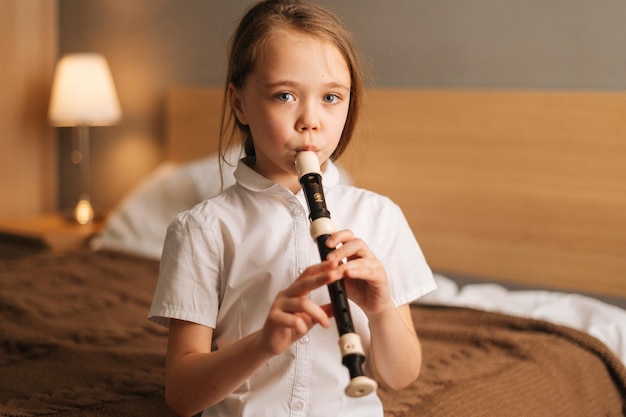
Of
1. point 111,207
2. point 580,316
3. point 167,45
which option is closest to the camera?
point 580,316

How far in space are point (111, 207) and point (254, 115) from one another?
275cm

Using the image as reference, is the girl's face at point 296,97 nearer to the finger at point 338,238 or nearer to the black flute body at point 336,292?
the black flute body at point 336,292

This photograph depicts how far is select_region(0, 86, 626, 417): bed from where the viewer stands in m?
1.54

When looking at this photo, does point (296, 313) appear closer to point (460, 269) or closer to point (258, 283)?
point (258, 283)

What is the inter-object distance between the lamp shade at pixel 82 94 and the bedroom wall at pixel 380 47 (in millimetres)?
219

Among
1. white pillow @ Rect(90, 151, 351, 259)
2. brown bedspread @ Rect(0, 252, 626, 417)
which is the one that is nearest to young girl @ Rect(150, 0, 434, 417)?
brown bedspread @ Rect(0, 252, 626, 417)

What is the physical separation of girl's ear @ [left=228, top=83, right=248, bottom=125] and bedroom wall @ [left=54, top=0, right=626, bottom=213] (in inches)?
31.9

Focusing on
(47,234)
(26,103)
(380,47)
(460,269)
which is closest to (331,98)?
(460,269)

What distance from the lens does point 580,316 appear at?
196 cm

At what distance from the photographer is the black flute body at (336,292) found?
88 cm

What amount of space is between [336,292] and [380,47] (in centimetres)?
190

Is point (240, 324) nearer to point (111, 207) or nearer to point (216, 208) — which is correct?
point (216, 208)

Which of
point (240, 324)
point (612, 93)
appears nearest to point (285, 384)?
point (240, 324)

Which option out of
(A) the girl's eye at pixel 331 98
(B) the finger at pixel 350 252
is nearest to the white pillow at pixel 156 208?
(A) the girl's eye at pixel 331 98
